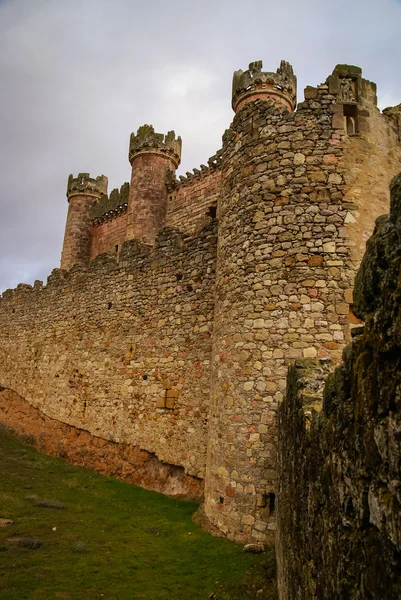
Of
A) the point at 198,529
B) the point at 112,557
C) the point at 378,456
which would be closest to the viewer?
the point at 378,456

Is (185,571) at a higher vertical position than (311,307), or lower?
lower

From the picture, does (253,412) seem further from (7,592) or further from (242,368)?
(7,592)

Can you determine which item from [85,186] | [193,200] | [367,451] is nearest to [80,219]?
[85,186]

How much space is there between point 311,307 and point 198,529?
3863mm

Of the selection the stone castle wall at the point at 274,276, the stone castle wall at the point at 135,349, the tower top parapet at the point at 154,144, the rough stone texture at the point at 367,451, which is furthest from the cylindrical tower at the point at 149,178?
the rough stone texture at the point at 367,451

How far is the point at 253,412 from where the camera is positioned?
6.60m

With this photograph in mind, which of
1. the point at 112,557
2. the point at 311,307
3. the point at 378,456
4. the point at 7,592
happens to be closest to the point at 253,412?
the point at 311,307

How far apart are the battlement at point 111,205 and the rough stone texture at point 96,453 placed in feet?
40.3

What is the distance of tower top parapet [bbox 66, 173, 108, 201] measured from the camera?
1070 inches

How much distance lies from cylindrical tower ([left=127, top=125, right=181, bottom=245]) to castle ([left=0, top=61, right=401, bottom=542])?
7209 millimetres

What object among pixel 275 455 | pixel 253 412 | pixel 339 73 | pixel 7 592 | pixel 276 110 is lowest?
pixel 7 592

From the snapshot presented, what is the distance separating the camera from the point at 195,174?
21.0 m

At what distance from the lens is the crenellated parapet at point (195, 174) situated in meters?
19.9

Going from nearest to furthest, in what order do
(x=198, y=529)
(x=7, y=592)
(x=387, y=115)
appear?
(x=7, y=592) → (x=198, y=529) → (x=387, y=115)
